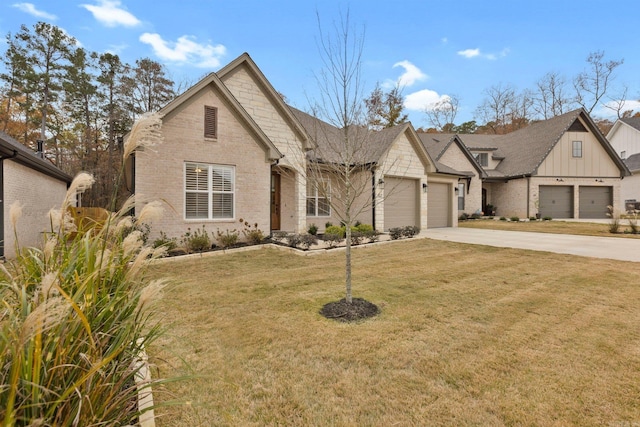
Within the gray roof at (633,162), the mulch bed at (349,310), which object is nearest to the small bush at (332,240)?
the mulch bed at (349,310)

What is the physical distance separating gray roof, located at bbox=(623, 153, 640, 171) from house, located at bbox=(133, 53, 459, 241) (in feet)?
88.9

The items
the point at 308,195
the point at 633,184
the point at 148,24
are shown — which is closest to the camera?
the point at 308,195

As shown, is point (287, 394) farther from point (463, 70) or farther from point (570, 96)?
point (570, 96)

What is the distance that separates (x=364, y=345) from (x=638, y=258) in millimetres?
9434

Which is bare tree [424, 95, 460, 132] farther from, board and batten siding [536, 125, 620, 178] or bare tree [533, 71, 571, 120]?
board and batten siding [536, 125, 620, 178]

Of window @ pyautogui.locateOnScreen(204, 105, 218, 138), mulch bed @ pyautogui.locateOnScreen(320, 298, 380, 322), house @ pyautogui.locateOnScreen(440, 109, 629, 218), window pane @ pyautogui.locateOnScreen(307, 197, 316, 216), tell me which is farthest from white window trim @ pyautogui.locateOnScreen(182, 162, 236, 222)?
house @ pyautogui.locateOnScreen(440, 109, 629, 218)

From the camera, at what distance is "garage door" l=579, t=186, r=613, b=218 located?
945 inches

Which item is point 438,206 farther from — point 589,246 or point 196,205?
point 196,205

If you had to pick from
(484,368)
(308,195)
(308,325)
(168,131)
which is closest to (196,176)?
(168,131)

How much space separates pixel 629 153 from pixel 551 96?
36.7ft

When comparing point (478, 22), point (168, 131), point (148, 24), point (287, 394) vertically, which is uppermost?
point (148, 24)

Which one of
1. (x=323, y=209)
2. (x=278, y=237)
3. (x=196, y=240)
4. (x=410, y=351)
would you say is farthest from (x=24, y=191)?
(x=410, y=351)

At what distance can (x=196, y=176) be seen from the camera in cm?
1060

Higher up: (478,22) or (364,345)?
(478,22)
